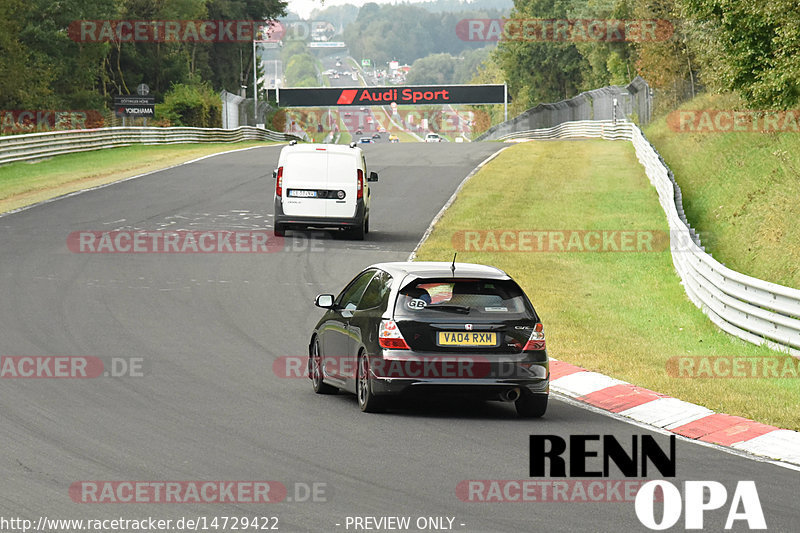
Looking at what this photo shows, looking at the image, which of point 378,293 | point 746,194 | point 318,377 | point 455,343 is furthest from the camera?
point 746,194

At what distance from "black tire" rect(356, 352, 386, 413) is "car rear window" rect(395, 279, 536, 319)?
648 mm

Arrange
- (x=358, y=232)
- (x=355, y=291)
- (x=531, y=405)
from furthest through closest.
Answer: (x=358, y=232) → (x=355, y=291) → (x=531, y=405)

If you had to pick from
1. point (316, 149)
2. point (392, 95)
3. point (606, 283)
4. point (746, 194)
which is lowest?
point (606, 283)

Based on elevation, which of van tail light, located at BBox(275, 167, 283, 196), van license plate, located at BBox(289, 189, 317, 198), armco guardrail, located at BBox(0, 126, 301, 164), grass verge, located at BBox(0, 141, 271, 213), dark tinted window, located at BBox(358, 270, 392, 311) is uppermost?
dark tinted window, located at BBox(358, 270, 392, 311)

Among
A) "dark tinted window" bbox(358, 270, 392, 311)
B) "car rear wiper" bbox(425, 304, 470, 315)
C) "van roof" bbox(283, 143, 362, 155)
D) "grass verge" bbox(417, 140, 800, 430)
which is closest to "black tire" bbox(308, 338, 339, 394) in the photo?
"dark tinted window" bbox(358, 270, 392, 311)

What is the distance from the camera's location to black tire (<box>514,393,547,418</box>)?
10867 millimetres

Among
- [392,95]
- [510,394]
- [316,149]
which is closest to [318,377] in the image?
[510,394]

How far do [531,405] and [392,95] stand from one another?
101049 millimetres

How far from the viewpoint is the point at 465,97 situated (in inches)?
4311

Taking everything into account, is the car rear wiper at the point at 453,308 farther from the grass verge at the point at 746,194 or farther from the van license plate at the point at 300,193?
the van license plate at the point at 300,193

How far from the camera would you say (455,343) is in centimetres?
1071

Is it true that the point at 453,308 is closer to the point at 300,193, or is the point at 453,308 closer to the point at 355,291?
the point at 355,291

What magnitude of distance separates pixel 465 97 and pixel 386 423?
100497mm

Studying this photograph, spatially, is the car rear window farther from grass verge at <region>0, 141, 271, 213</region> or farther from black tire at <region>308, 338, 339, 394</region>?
grass verge at <region>0, 141, 271, 213</region>
